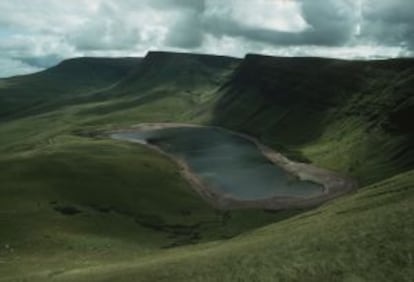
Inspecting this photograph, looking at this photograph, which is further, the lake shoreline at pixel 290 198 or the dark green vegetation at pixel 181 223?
the lake shoreline at pixel 290 198

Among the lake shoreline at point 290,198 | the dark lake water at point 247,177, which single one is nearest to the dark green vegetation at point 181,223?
the lake shoreline at point 290,198

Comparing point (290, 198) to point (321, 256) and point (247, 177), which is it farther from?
point (321, 256)

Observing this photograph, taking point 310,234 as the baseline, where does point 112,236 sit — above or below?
below

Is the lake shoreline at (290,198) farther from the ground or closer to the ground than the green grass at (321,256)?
closer to the ground

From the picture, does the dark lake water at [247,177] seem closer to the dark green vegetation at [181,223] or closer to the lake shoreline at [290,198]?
the lake shoreline at [290,198]

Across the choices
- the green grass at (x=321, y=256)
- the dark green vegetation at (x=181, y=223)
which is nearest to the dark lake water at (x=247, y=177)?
the dark green vegetation at (x=181, y=223)

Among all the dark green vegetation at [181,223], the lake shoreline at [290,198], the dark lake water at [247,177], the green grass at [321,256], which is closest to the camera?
the green grass at [321,256]

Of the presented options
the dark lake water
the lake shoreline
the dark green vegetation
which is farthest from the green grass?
the dark lake water

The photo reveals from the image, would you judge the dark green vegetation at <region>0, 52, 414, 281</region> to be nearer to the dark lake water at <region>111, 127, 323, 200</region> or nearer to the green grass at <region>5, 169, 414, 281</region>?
the green grass at <region>5, 169, 414, 281</region>

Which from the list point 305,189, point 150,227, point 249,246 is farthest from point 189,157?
point 249,246

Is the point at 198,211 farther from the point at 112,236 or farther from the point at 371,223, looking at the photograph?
the point at 371,223

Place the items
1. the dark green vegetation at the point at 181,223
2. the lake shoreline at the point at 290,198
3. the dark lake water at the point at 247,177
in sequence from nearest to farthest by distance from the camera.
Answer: the dark green vegetation at the point at 181,223 → the lake shoreline at the point at 290,198 → the dark lake water at the point at 247,177
